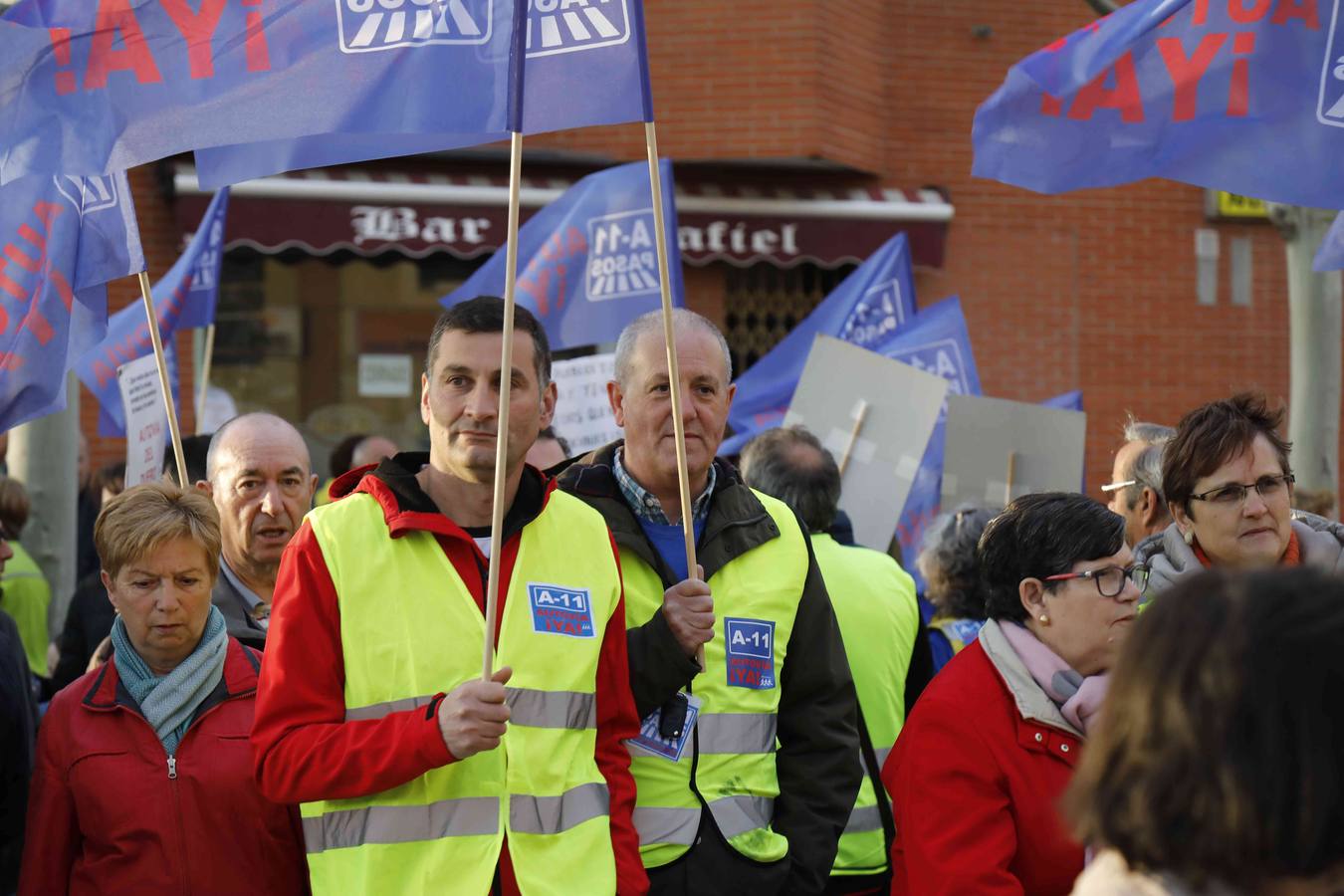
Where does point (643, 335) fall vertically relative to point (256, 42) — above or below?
below

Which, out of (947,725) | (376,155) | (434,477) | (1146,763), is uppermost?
(376,155)

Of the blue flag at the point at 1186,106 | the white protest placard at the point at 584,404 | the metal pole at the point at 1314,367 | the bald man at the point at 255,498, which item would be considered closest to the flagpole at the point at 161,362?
the bald man at the point at 255,498

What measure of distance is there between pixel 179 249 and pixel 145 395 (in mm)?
5714

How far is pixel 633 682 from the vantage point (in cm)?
361

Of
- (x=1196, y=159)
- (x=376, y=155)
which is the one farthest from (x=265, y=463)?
(x=1196, y=159)

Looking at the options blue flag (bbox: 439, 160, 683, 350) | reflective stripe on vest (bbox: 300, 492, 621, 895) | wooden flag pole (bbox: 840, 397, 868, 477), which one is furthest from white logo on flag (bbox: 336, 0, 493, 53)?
blue flag (bbox: 439, 160, 683, 350)

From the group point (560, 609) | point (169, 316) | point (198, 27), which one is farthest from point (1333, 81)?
point (169, 316)

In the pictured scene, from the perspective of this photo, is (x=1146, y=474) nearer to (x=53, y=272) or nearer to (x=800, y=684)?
(x=800, y=684)

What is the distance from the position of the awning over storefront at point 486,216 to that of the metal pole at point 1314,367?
11.4ft

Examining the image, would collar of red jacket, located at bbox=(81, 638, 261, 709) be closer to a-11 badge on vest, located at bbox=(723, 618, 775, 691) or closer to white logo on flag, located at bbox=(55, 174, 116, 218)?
a-11 badge on vest, located at bbox=(723, 618, 775, 691)

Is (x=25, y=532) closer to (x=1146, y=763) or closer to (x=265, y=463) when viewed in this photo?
(x=265, y=463)

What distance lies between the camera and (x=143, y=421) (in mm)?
6570

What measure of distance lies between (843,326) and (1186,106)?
3642mm

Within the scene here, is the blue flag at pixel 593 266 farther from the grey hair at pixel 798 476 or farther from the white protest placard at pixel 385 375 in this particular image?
the white protest placard at pixel 385 375
